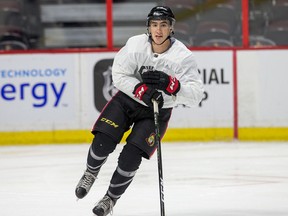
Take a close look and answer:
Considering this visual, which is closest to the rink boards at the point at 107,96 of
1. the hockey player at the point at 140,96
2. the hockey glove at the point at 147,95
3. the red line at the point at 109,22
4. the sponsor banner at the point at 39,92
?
the sponsor banner at the point at 39,92

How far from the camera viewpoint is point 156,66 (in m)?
5.28

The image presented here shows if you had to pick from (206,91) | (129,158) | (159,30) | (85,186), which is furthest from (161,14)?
(206,91)

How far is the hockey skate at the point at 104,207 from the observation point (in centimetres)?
510

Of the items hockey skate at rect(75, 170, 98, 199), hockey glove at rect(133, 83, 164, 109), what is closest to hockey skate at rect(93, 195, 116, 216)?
hockey skate at rect(75, 170, 98, 199)

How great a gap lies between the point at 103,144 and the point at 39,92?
468 centimetres

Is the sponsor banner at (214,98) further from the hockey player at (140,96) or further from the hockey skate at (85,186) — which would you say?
the hockey skate at (85,186)

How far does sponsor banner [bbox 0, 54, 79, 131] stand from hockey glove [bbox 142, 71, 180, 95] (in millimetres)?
4755

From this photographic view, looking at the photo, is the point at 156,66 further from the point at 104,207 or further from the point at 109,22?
the point at 109,22

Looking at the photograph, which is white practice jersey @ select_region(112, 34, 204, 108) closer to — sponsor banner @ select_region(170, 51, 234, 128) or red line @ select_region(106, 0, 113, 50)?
sponsor banner @ select_region(170, 51, 234, 128)

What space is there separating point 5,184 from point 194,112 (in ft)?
11.2

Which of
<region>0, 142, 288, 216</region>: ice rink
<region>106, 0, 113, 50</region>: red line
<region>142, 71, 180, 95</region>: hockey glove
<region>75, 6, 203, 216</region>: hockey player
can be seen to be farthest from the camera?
<region>106, 0, 113, 50</region>: red line

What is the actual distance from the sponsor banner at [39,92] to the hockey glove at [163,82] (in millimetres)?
4755

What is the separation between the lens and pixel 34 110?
9.85 meters

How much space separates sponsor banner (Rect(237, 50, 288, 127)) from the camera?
985cm
